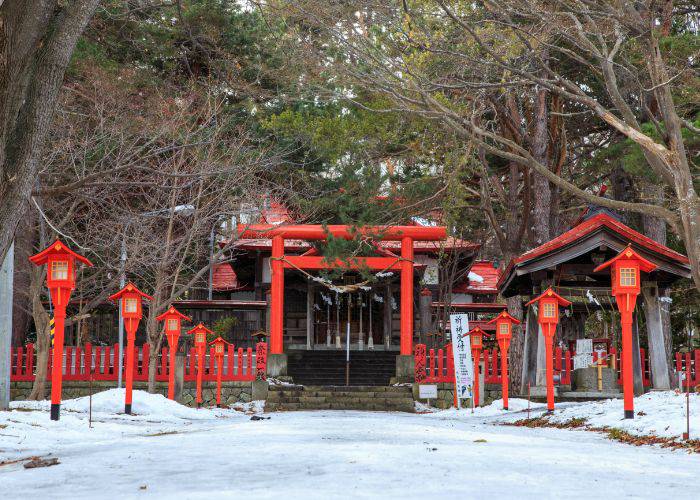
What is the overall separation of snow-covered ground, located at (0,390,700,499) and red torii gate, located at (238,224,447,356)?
1379 cm

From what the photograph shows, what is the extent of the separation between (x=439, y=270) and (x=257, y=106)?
37.7 feet

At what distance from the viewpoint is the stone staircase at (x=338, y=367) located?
28141 millimetres

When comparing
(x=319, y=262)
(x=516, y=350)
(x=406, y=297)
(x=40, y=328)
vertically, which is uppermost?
(x=319, y=262)

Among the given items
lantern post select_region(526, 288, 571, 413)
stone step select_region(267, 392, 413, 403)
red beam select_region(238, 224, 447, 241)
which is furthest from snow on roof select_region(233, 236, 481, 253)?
lantern post select_region(526, 288, 571, 413)

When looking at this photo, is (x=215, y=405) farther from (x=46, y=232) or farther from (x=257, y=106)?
(x=257, y=106)

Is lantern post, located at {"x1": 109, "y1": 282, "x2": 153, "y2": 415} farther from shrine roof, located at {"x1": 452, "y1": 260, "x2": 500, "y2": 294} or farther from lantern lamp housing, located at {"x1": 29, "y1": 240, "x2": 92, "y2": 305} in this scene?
shrine roof, located at {"x1": 452, "y1": 260, "x2": 500, "y2": 294}

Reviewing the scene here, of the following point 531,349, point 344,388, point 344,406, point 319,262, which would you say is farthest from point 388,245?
point 531,349

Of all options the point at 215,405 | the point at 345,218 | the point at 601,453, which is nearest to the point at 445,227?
the point at 345,218

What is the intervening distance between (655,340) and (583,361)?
6.30ft

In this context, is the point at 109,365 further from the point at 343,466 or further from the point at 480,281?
the point at 343,466

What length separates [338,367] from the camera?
2925 centimetres

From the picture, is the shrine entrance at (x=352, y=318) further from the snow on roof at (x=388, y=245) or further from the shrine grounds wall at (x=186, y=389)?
the shrine grounds wall at (x=186, y=389)

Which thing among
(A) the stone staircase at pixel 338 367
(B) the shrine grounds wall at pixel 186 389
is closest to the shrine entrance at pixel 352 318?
(A) the stone staircase at pixel 338 367

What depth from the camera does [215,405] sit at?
2489cm
